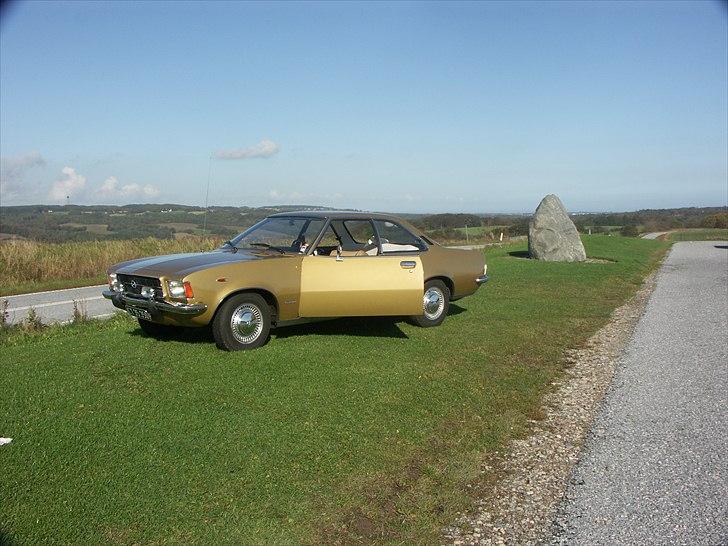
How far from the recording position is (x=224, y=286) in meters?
7.10

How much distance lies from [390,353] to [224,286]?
6.86 ft

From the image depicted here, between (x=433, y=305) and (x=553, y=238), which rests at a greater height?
(x=553, y=238)

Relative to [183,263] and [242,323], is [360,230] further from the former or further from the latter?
[183,263]

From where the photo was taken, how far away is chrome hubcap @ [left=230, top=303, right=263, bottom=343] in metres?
7.29

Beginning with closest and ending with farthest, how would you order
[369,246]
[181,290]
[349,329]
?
[181,290] → [369,246] → [349,329]

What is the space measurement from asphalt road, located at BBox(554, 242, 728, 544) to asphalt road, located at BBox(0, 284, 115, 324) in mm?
8711

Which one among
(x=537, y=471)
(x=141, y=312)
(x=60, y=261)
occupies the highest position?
(x=141, y=312)

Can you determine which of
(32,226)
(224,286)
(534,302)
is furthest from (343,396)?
(32,226)

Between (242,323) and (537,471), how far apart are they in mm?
3947

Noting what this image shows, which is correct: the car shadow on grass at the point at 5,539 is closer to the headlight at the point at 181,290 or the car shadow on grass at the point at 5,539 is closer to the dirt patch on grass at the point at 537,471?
the dirt patch on grass at the point at 537,471

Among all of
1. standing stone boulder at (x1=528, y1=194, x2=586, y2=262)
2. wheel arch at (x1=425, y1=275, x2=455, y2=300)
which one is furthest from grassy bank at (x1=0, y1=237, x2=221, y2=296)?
standing stone boulder at (x1=528, y1=194, x2=586, y2=262)

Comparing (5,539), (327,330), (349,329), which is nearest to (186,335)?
(327,330)

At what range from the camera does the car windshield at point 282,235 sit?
8.20m

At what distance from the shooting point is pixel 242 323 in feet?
24.1
